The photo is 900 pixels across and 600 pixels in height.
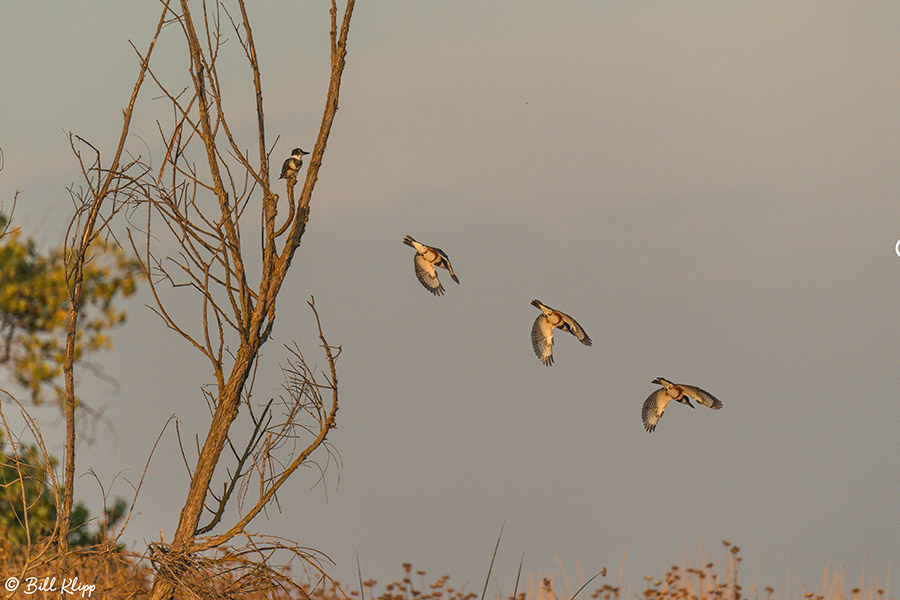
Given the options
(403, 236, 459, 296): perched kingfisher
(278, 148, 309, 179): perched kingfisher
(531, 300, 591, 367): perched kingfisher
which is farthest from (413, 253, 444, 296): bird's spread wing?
(278, 148, 309, 179): perched kingfisher

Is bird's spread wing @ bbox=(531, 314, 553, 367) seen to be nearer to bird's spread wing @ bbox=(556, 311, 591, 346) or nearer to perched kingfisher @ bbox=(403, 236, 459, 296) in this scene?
bird's spread wing @ bbox=(556, 311, 591, 346)

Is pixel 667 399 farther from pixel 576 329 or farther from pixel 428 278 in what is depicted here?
pixel 428 278

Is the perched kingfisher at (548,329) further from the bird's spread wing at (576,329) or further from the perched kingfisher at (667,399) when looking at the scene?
the perched kingfisher at (667,399)

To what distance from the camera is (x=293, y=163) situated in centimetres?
477

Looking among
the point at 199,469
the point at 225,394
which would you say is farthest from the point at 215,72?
the point at 199,469

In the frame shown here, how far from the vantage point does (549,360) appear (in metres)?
4.69

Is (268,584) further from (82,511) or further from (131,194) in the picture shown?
(82,511)

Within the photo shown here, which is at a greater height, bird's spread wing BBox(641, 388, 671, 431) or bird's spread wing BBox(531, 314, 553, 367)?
bird's spread wing BBox(531, 314, 553, 367)

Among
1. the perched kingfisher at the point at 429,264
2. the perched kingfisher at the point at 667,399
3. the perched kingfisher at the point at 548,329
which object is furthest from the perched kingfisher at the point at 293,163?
the perched kingfisher at the point at 667,399

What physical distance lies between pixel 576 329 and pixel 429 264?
0.77 m

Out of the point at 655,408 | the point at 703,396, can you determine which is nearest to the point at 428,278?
the point at 655,408

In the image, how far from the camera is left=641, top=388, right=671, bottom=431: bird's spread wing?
461cm

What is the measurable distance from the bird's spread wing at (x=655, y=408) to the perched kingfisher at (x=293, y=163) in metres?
2.03

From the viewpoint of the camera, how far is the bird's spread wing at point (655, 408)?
181 inches
